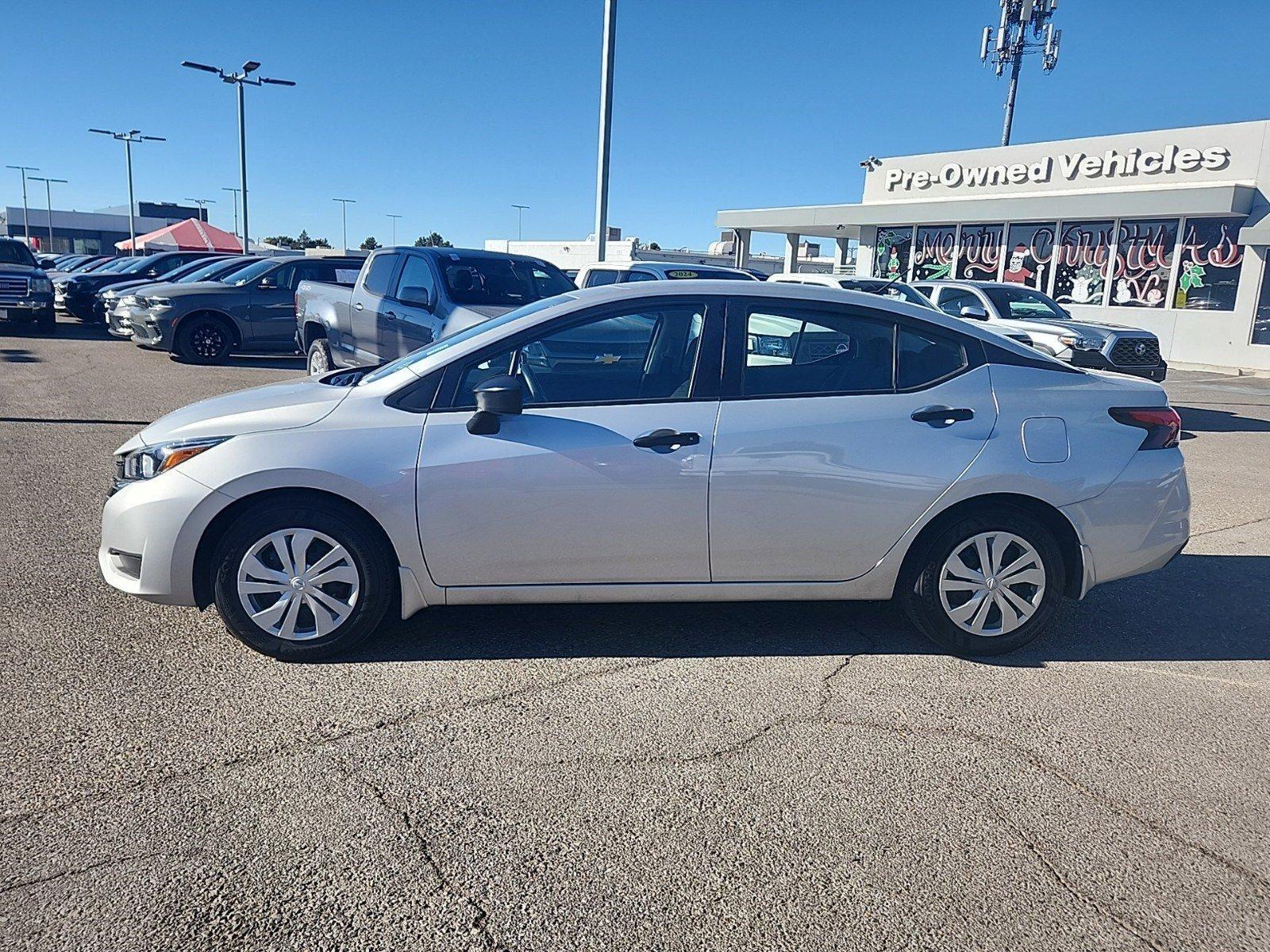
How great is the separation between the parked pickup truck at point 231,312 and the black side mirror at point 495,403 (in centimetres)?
1270

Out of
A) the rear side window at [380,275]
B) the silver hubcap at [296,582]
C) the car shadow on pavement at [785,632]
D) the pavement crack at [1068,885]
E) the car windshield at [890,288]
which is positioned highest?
the car windshield at [890,288]

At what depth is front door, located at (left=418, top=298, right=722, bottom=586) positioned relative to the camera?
13.8 feet

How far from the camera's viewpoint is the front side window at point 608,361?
4398mm

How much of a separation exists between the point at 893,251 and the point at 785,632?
28.1 metres

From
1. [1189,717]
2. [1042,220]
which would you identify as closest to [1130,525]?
[1189,717]

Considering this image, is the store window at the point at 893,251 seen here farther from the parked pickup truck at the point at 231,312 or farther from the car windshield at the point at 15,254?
the car windshield at the point at 15,254

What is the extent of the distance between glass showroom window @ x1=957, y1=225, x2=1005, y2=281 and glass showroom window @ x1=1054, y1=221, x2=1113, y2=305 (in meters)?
1.87

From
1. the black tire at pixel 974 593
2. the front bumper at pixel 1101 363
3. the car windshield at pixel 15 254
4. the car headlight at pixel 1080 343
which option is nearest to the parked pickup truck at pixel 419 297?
the black tire at pixel 974 593

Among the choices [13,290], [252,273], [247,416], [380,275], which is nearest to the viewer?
[247,416]

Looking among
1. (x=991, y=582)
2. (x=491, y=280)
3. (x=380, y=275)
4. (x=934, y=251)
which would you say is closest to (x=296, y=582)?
(x=991, y=582)

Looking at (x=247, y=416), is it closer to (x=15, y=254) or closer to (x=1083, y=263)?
(x=15, y=254)

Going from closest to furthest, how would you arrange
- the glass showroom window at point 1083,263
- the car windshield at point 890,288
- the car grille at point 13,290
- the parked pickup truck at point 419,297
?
the parked pickup truck at point 419,297 < the car windshield at point 890,288 < the car grille at point 13,290 < the glass showroom window at point 1083,263

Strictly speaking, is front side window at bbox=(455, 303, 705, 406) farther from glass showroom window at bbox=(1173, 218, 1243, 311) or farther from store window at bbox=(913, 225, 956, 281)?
store window at bbox=(913, 225, 956, 281)

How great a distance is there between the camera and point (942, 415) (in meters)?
4.48
